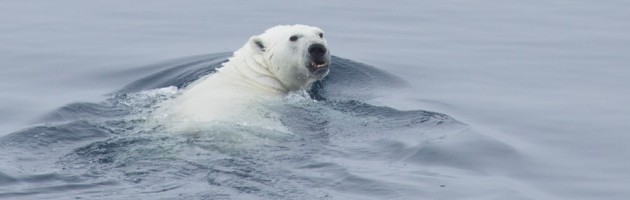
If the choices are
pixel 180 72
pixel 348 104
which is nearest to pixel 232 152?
pixel 348 104

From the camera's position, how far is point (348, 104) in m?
17.0

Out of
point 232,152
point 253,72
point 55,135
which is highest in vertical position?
point 253,72

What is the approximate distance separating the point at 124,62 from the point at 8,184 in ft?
26.7

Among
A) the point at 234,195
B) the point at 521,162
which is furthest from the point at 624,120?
the point at 234,195

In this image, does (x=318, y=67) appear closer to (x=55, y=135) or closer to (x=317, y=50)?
(x=317, y=50)

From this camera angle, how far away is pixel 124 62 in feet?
67.5

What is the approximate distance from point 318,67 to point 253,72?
92 cm

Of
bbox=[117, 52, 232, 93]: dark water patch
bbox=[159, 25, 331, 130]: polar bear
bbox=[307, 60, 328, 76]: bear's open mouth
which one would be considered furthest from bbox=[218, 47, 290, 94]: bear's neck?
bbox=[117, 52, 232, 93]: dark water patch

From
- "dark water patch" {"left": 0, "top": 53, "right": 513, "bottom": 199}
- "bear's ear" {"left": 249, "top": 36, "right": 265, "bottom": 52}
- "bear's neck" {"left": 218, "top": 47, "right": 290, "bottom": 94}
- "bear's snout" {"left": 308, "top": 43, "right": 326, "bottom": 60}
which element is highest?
"bear's ear" {"left": 249, "top": 36, "right": 265, "bottom": 52}

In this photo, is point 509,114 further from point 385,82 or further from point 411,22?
point 411,22

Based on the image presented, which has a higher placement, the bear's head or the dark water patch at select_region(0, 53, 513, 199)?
the bear's head

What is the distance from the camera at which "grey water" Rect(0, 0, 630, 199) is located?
12969 mm

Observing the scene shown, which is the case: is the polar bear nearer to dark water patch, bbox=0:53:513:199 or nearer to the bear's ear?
the bear's ear

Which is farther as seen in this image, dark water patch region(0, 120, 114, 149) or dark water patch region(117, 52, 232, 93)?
dark water patch region(117, 52, 232, 93)
